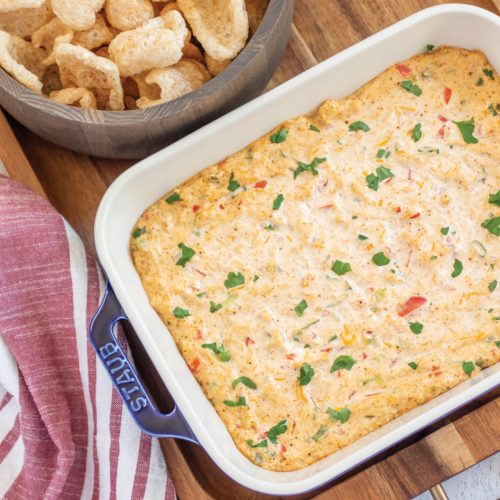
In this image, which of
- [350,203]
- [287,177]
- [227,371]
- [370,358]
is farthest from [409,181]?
[227,371]

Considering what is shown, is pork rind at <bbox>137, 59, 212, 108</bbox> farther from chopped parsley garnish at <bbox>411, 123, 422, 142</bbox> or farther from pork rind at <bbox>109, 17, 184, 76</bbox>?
chopped parsley garnish at <bbox>411, 123, 422, 142</bbox>

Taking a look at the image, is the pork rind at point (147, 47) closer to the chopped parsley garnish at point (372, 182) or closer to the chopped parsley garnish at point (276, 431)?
the chopped parsley garnish at point (372, 182)

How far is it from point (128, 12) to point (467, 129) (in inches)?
37.4

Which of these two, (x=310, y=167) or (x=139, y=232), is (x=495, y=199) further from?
(x=139, y=232)

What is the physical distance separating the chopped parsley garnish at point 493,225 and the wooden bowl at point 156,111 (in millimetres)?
710

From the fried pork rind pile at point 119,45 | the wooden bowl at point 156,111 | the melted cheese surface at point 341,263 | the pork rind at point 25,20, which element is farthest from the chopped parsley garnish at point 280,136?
the pork rind at point 25,20

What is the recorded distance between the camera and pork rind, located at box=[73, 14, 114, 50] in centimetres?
219

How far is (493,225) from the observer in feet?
7.16

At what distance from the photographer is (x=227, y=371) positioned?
215cm

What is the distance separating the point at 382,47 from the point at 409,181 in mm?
364

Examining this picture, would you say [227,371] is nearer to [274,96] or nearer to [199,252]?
[199,252]

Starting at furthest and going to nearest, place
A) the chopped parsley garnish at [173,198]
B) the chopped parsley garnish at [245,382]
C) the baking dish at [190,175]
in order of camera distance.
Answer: the chopped parsley garnish at [173,198] → the chopped parsley garnish at [245,382] → the baking dish at [190,175]

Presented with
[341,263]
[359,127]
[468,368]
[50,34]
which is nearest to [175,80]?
[50,34]

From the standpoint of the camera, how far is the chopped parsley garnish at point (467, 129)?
2.23 m
